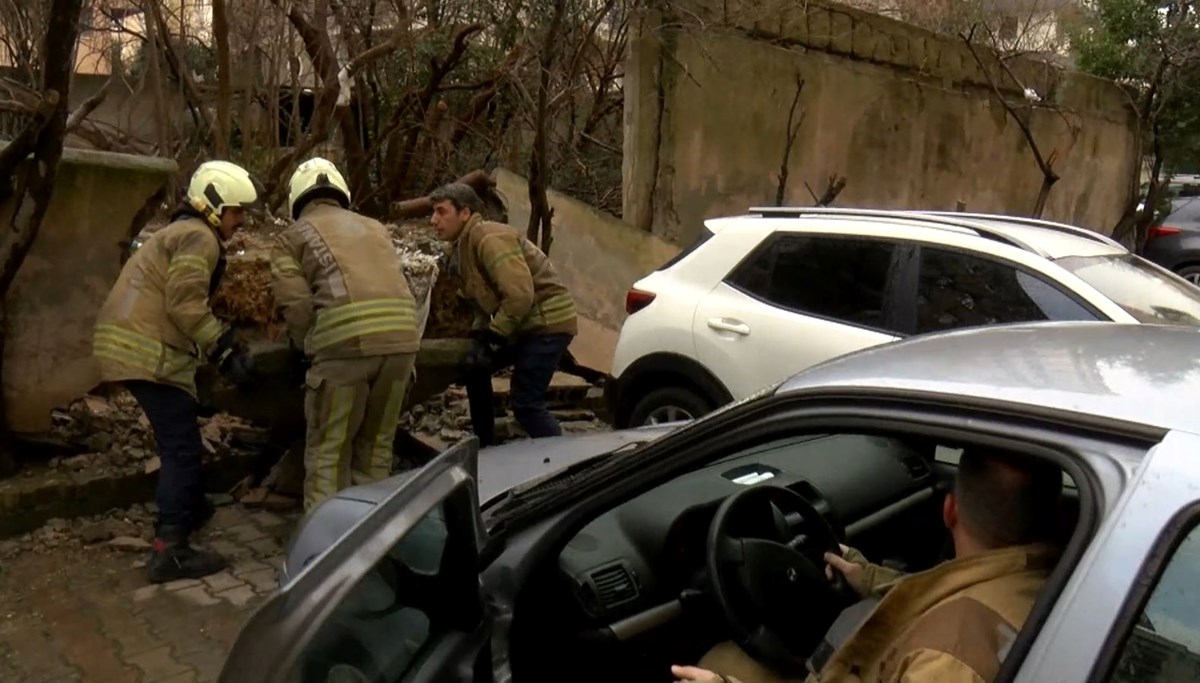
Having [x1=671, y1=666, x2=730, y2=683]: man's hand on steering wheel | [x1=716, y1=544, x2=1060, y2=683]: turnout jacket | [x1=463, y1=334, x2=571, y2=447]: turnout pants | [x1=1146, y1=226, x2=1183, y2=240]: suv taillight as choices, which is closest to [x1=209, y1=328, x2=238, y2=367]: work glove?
[x1=463, y1=334, x2=571, y2=447]: turnout pants

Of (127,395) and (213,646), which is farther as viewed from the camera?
(127,395)

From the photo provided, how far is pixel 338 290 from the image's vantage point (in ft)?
15.6

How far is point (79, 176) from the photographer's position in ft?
17.4

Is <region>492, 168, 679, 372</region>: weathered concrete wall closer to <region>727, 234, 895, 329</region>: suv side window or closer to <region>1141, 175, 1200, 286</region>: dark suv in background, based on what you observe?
<region>727, 234, 895, 329</region>: suv side window

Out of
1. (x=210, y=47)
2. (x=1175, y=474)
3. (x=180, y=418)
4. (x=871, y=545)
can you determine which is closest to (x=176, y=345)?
(x=180, y=418)

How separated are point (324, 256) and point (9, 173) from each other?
1.56 meters

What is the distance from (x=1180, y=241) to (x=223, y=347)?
472 inches

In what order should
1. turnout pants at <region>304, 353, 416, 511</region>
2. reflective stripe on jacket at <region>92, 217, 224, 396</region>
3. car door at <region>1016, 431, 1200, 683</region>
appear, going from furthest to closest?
1. turnout pants at <region>304, 353, 416, 511</region>
2. reflective stripe on jacket at <region>92, 217, 224, 396</region>
3. car door at <region>1016, 431, 1200, 683</region>

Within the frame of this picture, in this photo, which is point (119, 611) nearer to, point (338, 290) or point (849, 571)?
point (338, 290)

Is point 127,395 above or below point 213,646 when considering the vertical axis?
above

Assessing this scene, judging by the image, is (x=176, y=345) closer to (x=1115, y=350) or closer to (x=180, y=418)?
(x=180, y=418)

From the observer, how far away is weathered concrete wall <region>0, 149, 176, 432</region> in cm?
527

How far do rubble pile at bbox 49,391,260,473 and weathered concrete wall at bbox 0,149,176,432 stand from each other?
200 mm

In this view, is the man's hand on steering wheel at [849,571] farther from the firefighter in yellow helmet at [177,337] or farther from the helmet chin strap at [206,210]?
the helmet chin strap at [206,210]
